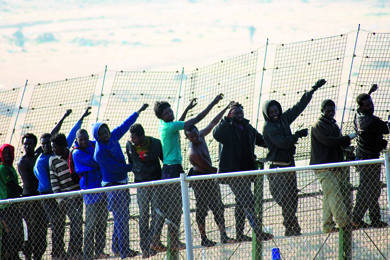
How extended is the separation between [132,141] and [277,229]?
229 centimetres

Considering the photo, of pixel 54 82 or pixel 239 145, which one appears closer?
pixel 239 145

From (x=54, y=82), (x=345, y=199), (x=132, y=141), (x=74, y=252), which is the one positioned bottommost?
(x=74, y=252)

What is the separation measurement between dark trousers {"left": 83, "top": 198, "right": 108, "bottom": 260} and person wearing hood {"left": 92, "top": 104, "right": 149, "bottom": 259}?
0.18 metres

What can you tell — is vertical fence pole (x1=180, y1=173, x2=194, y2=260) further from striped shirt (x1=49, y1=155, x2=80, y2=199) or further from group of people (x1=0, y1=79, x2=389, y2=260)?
striped shirt (x1=49, y1=155, x2=80, y2=199)

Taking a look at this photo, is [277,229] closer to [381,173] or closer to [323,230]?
[323,230]

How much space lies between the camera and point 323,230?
6.27 m

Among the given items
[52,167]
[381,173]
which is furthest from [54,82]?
[381,173]

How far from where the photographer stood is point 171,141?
677cm

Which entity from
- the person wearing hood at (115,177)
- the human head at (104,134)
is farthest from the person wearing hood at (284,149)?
the human head at (104,134)

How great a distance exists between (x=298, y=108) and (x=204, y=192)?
2211 mm

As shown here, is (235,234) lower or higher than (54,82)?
lower

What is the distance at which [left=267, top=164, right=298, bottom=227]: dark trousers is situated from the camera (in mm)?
6094

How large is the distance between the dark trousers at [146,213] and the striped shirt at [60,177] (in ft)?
3.66

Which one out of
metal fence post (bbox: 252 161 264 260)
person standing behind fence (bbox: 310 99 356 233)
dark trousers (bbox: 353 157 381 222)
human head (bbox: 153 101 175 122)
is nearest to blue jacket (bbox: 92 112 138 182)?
human head (bbox: 153 101 175 122)
